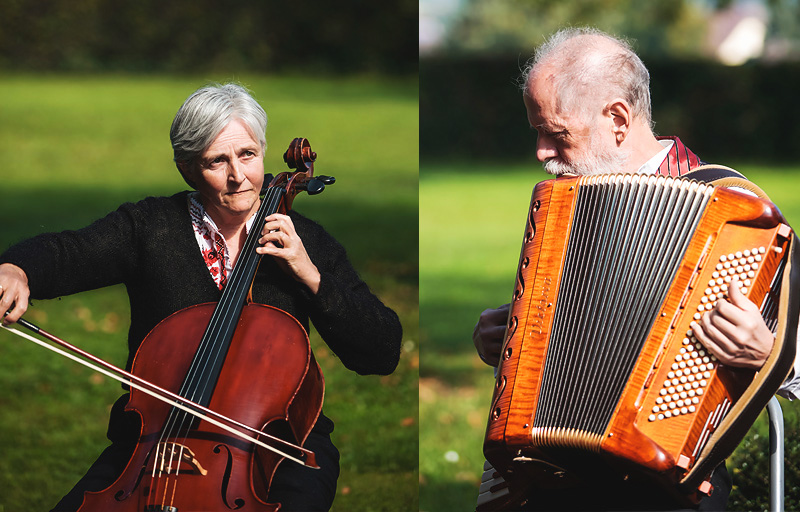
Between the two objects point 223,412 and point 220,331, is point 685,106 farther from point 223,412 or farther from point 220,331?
point 223,412

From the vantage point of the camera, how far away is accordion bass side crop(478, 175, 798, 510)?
218cm

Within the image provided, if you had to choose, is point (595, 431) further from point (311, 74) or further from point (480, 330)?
point (311, 74)

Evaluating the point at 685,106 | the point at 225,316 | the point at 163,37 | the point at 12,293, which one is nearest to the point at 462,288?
the point at 225,316

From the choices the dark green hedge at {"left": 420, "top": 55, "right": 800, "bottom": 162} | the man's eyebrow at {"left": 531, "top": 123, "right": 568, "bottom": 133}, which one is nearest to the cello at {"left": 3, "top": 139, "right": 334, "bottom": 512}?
the man's eyebrow at {"left": 531, "top": 123, "right": 568, "bottom": 133}

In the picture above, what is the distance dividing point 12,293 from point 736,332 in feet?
5.47

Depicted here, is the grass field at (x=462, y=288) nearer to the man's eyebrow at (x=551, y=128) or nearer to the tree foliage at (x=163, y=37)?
the man's eyebrow at (x=551, y=128)

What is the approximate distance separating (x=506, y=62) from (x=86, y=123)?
7.39 metres

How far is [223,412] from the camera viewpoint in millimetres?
Result: 2348

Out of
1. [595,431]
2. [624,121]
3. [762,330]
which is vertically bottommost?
[595,431]

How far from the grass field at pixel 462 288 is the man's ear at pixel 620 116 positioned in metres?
1.22

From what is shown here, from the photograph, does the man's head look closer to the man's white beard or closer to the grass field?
the man's white beard

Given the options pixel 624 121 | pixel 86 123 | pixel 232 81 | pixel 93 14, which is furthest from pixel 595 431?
pixel 93 14

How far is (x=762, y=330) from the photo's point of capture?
7.06 feet

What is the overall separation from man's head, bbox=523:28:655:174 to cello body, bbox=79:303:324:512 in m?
0.88
